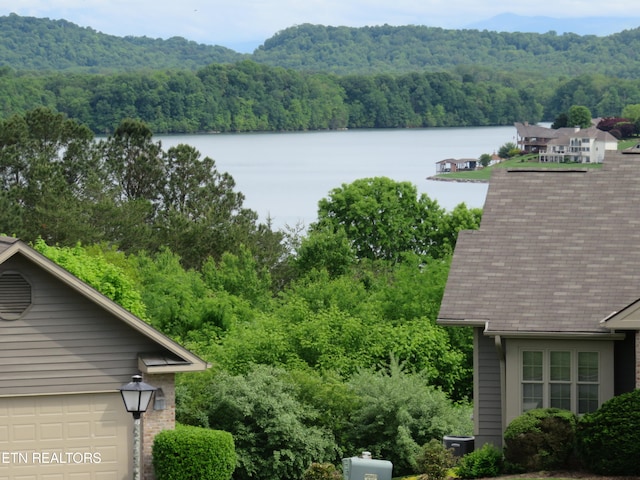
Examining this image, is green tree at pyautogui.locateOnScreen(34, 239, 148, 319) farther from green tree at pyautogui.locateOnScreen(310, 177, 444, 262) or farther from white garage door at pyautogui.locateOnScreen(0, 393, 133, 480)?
green tree at pyautogui.locateOnScreen(310, 177, 444, 262)

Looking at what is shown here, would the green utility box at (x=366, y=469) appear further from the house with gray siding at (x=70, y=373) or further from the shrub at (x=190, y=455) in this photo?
the house with gray siding at (x=70, y=373)

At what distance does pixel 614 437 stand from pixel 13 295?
973 centimetres

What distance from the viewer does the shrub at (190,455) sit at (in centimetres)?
1959

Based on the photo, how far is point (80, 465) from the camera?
20.0 m

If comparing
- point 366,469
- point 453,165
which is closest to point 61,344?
point 366,469

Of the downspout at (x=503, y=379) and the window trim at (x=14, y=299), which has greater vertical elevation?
the window trim at (x=14, y=299)

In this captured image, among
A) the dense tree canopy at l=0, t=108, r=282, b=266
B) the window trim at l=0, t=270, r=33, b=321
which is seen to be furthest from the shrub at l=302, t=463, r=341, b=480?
the dense tree canopy at l=0, t=108, r=282, b=266

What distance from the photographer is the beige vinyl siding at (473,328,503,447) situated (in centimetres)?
2098

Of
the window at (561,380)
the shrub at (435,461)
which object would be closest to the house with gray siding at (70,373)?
the shrub at (435,461)

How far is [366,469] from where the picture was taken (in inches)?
→ 808

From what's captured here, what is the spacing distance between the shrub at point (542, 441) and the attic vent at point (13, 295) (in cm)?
808

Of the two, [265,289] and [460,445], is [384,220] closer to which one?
[265,289]

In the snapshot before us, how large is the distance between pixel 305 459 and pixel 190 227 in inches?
2017

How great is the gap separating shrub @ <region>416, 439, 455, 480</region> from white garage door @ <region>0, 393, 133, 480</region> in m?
4.91
